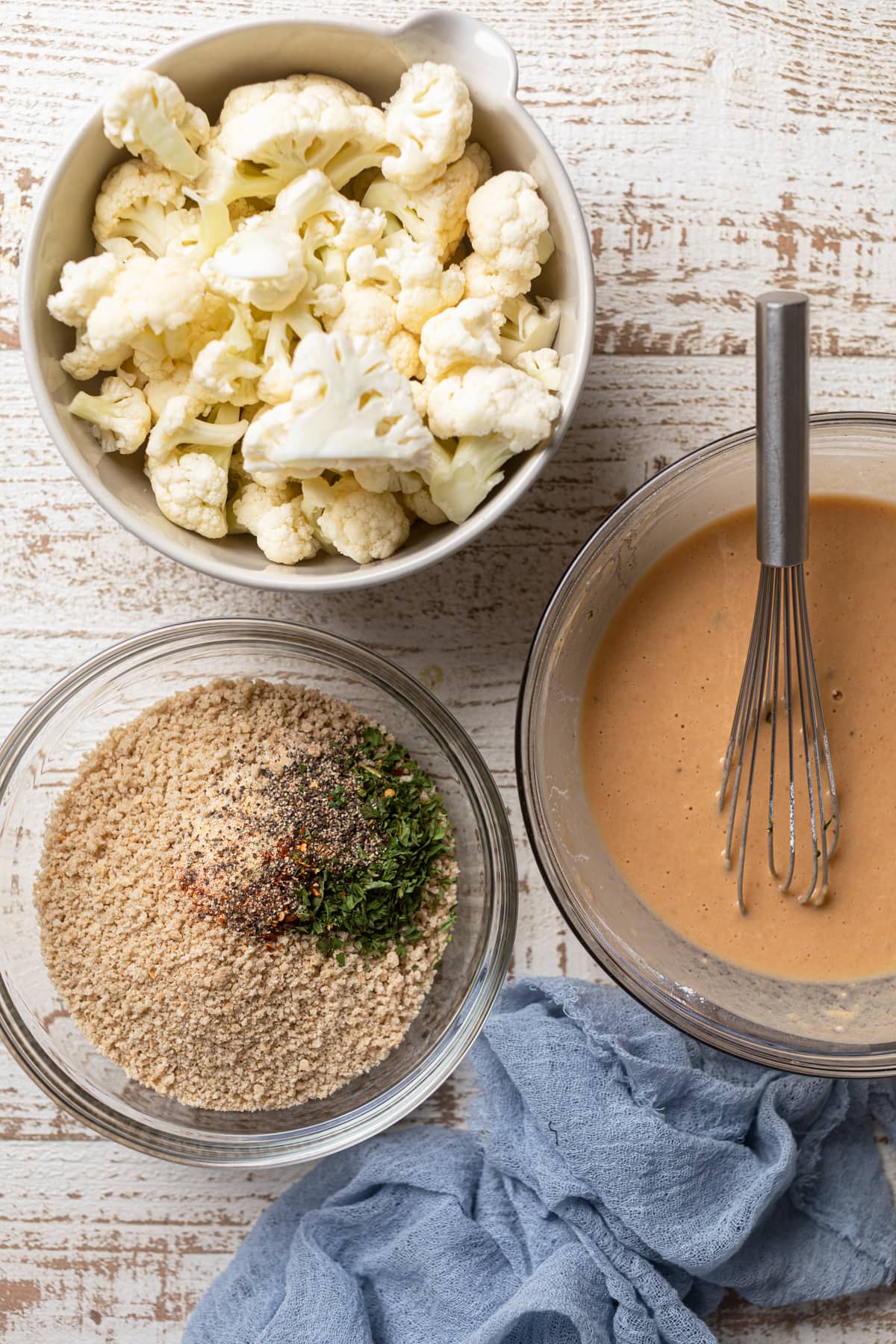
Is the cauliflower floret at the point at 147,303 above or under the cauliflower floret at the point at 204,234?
under

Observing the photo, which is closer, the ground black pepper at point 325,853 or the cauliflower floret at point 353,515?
the cauliflower floret at point 353,515

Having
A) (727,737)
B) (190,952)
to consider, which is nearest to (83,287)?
(190,952)

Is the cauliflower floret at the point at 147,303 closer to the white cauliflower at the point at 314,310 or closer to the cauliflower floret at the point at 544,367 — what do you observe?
the white cauliflower at the point at 314,310

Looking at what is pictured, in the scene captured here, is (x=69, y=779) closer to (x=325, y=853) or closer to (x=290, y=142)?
(x=325, y=853)

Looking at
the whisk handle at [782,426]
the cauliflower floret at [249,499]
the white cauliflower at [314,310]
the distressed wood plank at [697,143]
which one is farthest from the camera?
→ the distressed wood plank at [697,143]

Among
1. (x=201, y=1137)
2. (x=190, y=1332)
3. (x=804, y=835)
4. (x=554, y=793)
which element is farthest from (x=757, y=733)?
(x=190, y=1332)

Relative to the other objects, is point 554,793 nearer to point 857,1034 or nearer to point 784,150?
point 857,1034

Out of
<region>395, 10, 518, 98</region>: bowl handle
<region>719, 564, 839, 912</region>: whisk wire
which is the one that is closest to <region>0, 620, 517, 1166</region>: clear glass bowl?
<region>719, 564, 839, 912</region>: whisk wire

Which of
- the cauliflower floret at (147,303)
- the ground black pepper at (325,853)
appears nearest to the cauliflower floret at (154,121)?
the cauliflower floret at (147,303)
